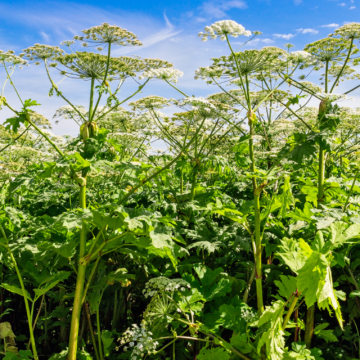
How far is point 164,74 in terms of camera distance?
177 inches

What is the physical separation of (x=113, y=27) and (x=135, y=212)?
222cm

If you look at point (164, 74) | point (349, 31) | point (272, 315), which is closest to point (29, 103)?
point (164, 74)

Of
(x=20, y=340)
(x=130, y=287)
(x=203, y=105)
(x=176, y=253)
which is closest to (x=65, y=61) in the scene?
(x=203, y=105)

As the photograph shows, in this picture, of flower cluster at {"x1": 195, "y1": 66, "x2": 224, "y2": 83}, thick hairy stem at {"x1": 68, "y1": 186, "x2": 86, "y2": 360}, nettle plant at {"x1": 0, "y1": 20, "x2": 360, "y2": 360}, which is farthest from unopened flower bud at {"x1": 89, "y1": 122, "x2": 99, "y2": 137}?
flower cluster at {"x1": 195, "y1": 66, "x2": 224, "y2": 83}

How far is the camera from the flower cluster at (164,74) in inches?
167

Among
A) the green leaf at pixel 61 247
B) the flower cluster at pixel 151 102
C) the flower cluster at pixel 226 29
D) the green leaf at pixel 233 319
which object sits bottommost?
the green leaf at pixel 233 319

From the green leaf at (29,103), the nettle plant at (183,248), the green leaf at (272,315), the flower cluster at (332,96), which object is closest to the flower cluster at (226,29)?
the nettle plant at (183,248)

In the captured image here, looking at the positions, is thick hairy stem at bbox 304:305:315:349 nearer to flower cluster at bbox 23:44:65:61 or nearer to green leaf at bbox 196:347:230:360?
green leaf at bbox 196:347:230:360

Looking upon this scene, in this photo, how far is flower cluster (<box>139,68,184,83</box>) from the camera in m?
4.24

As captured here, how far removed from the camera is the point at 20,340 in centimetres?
404

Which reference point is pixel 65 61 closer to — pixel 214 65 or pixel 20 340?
pixel 214 65

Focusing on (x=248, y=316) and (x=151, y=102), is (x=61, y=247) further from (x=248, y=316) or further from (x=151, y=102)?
(x=151, y=102)

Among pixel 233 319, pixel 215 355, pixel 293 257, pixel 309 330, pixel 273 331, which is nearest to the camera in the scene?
pixel 273 331

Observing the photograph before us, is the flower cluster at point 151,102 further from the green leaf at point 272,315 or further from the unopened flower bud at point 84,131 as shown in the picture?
the green leaf at point 272,315
